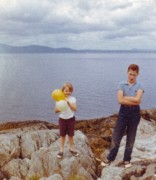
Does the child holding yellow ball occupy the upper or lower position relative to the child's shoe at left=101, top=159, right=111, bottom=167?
upper

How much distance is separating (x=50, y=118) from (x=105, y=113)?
815 cm

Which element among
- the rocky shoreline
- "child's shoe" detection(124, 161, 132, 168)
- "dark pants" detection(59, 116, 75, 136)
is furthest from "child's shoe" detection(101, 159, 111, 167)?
"dark pants" detection(59, 116, 75, 136)

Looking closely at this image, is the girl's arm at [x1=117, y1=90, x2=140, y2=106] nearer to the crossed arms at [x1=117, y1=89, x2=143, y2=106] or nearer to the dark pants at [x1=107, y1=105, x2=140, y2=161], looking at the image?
the crossed arms at [x1=117, y1=89, x2=143, y2=106]

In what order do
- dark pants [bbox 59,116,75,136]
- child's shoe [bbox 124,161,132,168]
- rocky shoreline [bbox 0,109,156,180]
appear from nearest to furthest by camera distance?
rocky shoreline [bbox 0,109,156,180] → child's shoe [bbox 124,161,132,168] → dark pants [bbox 59,116,75,136]

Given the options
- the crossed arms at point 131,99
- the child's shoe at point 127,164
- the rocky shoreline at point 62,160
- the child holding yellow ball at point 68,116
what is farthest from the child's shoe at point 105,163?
the crossed arms at point 131,99

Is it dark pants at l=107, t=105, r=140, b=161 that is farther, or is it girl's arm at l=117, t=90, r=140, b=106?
dark pants at l=107, t=105, r=140, b=161

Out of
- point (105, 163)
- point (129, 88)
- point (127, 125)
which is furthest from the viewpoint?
point (105, 163)

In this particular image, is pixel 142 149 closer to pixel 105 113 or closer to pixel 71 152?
pixel 71 152

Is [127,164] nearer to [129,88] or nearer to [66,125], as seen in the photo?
[66,125]

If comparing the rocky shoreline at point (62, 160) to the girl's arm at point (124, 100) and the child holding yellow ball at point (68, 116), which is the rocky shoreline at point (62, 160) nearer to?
the child holding yellow ball at point (68, 116)

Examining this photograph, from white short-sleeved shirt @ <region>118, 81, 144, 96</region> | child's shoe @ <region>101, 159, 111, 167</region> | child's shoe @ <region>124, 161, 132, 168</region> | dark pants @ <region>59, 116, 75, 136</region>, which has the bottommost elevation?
child's shoe @ <region>101, 159, 111, 167</region>

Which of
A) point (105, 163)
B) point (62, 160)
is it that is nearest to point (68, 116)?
point (62, 160)

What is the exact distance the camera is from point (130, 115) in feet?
31.9

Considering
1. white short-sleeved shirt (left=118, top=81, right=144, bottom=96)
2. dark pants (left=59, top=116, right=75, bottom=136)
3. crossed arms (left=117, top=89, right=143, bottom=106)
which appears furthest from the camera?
dark pants (left=59, top=116, right=75, bottom=136)
